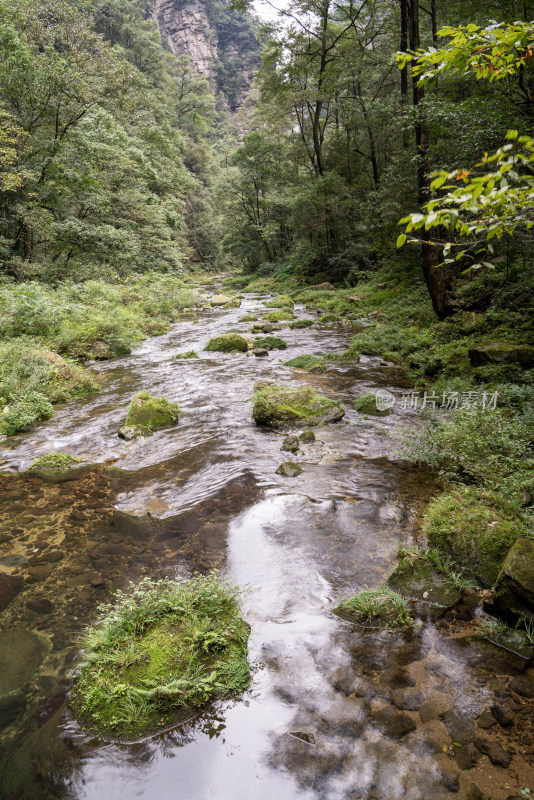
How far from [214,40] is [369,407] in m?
116

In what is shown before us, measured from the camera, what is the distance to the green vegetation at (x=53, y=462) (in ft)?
20.6

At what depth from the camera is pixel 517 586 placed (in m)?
2.94

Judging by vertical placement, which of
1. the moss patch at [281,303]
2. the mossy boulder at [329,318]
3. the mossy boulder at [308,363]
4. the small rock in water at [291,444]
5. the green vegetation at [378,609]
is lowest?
the green vegetation at [378,609]

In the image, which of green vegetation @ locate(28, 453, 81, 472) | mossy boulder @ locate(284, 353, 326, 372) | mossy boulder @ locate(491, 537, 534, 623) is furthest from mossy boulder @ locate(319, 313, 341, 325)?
mossy boulder @ locate(491, 537, 534, 623)

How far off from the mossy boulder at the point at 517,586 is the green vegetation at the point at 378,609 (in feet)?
2.36

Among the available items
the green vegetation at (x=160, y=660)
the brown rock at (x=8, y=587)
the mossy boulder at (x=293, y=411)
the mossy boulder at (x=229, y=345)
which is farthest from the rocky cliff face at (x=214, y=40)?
the green vegetation at (x=160, y=660)

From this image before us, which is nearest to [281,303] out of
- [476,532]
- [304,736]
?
[476,532]

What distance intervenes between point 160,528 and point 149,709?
2311 millimetres

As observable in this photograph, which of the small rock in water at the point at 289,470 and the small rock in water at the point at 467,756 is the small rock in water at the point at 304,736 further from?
the small rock in water at the point at 289,470

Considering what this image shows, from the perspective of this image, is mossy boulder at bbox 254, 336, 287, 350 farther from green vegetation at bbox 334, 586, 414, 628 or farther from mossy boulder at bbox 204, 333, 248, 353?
green vegetation at bbox 334, 586, 414, 628

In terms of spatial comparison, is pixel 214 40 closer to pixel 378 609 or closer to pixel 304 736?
pixel 378 609

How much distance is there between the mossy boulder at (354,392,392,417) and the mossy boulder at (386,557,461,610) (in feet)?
13.9

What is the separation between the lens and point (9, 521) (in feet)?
16.2

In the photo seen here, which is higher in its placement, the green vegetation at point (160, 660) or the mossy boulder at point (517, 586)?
the mossy boulder at point (517, 586)
